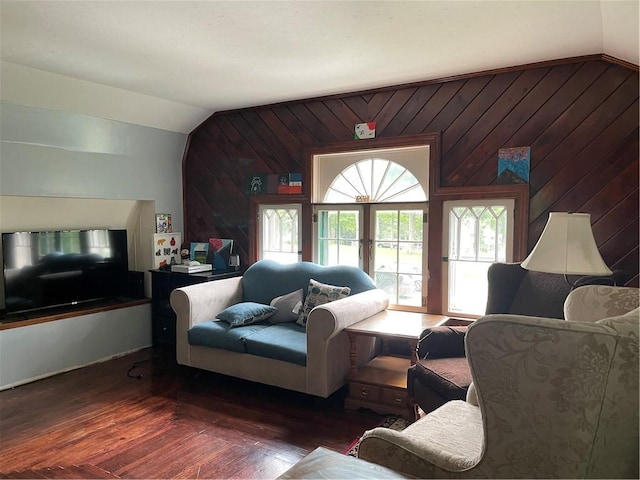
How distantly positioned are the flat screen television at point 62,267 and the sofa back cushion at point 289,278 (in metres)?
1.37

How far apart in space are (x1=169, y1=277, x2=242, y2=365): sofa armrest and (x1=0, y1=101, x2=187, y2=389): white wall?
975mm

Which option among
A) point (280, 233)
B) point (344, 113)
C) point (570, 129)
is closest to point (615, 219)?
point (570, 129)

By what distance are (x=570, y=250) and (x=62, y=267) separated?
4.03m

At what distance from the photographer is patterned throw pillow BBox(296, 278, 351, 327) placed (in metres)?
3.73

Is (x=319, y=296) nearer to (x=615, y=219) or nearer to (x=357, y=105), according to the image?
(x=357, y=105)

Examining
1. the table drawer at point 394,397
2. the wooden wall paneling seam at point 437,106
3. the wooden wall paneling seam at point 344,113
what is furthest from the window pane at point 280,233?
the table drawer at point 394,397

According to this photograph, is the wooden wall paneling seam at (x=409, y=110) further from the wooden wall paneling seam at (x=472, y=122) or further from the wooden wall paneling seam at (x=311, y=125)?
the wooden wall paneling seam at (x=311, y=125)

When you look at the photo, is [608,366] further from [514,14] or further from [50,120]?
[50,120]

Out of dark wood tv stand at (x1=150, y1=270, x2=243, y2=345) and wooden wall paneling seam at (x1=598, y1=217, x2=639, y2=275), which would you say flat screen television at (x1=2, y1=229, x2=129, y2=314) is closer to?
dark wood tv stand at (x1=150, y1=270, x2=243, y2=345)

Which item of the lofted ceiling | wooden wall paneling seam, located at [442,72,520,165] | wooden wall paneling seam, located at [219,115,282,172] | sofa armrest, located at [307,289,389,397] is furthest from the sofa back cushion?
the lofted ceiling

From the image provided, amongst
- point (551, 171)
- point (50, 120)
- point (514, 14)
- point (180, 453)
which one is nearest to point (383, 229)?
point (551, 171)

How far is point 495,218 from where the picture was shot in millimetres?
3541

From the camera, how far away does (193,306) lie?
3.79 meters

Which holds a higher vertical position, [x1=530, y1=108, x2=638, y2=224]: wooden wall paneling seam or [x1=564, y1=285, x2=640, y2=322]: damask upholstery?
[x1=530, y1=108, x2=638, y2=224]: wooden wall paneling seam
